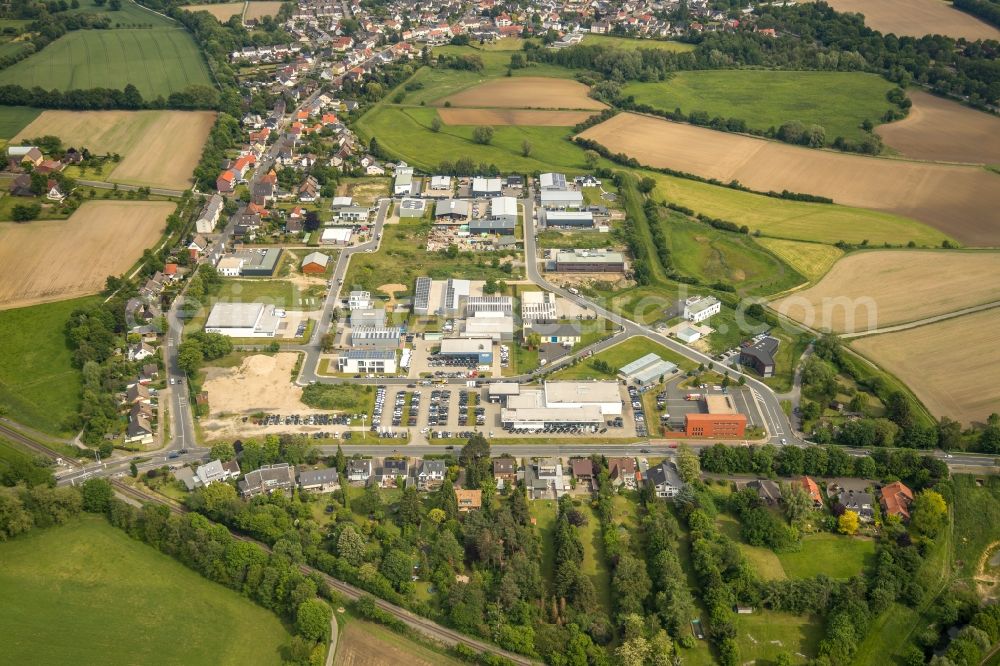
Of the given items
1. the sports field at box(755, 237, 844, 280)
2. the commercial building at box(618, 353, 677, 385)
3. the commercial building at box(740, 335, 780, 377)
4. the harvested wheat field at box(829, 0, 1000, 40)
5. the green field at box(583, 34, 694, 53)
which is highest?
the harvested wheat field at box(829, 0, 1000, 40)

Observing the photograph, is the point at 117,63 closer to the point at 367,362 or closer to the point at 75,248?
the point at 75,248

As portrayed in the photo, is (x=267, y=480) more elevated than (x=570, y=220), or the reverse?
(x=570, y=220)

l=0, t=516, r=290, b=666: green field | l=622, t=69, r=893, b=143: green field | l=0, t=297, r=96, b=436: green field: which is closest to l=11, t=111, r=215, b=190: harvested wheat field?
l=0, t=297, r=96, b=436: green field

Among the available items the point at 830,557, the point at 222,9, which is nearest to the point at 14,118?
the point at 222,9

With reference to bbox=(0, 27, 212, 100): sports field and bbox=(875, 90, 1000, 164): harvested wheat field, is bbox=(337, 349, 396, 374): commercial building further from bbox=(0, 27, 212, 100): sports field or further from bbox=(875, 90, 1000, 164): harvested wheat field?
bbox=(875, 90, 1000, 164): harvested wheat field

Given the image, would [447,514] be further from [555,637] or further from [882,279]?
[882,279]

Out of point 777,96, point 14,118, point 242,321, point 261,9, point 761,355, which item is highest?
point 261,9
